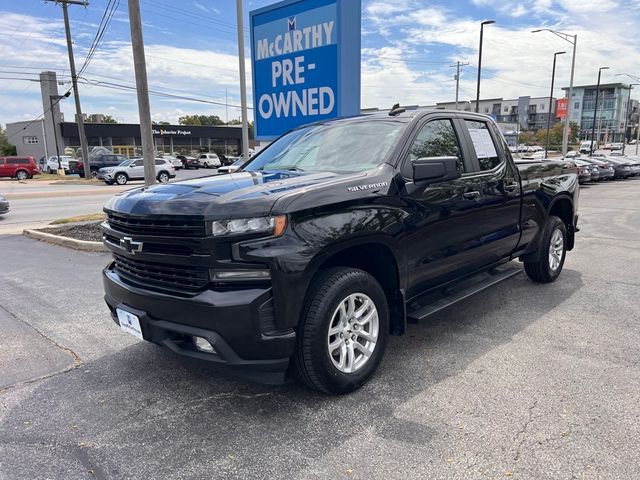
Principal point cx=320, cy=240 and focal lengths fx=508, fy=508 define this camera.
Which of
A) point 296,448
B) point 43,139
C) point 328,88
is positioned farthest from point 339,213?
point 43,139

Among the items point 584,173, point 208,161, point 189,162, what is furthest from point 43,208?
point 208,161

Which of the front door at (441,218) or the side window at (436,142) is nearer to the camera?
the front door at (441,218)

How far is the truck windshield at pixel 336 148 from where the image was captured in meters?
3.95

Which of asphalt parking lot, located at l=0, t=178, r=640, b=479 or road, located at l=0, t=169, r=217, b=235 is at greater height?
asphalt parking lot, located at l=0, t=178, r=640, b=479

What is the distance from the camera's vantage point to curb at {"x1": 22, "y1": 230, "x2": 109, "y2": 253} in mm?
8617

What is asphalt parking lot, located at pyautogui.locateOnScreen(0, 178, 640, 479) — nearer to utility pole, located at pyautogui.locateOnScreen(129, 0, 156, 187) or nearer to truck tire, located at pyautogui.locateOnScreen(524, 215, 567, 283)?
truck tire, located at pyautogui.locateOnScreen(524, 215, 567, 283)

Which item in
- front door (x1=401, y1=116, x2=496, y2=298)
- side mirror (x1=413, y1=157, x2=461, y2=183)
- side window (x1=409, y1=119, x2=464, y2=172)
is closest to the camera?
side mirror (x1=413, y1=157, x2=461, y2=183)

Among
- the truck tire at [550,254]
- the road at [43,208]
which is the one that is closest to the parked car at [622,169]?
the road at [43,208]

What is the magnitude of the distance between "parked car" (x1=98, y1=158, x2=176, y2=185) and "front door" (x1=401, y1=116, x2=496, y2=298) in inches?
1091

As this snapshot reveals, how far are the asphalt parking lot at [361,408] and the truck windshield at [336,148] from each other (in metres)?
1.61

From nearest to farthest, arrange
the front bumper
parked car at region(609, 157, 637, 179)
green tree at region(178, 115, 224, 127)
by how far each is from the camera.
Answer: the front bumper → parked car at region(609, 157, 637, 179) → green tree at region(178, 115, 224, 127)

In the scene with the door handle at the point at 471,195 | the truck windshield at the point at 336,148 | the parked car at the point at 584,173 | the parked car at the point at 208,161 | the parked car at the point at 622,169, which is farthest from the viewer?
the parked car at the point at 208,161

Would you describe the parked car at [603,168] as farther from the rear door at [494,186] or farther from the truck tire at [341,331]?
the truck tire at [341,331]

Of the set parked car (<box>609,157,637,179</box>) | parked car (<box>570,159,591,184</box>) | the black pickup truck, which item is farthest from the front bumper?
parked car (<box>609,157,637,179</box>)
